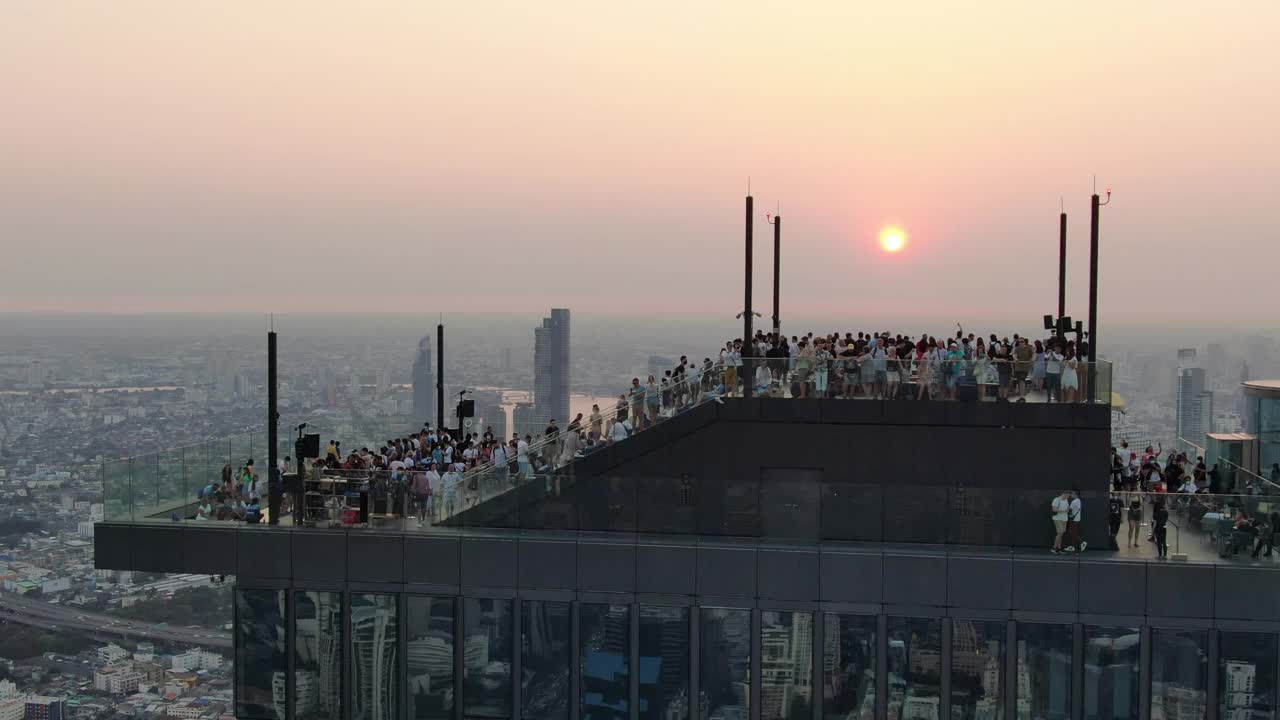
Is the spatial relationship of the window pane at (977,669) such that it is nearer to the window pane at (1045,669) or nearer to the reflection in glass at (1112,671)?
the window pane at (1045,669)

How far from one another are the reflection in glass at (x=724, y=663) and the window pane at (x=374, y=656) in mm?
5711

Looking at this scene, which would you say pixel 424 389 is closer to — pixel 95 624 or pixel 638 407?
pixel 95 624

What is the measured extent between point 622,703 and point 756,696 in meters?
2.40

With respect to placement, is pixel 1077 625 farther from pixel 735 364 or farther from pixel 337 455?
pixel 337 455

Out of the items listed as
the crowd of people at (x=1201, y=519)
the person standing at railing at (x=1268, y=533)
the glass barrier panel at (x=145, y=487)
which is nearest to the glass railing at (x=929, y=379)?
the crowd of people at (x=1201, y=519)

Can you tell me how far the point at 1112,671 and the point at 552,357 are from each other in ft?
156

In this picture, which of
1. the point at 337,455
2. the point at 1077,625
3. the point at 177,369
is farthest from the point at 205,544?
the point at 177,369

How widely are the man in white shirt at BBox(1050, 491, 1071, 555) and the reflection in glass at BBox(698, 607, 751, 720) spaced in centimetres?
543

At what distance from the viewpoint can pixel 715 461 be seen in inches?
1008

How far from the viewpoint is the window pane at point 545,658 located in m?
23.0

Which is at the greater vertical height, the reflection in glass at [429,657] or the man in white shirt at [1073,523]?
the man in white shirt at [1073,523]

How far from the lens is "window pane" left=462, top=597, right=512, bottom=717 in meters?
23.2

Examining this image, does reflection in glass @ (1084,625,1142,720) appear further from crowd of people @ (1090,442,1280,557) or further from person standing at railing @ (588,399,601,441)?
person standing at railing @ (588,399,601,441)

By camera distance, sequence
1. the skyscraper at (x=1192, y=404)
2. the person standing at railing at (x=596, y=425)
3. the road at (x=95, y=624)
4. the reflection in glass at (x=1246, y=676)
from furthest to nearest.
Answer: the road at (x=95, y=624)
the skyscraper at (x=1192, y=404)
the person standing at railing at (x=596, y=425)
the reflection in glass at (x=1246, y=676)
